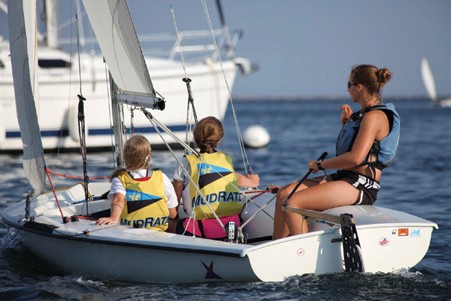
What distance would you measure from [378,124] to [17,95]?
3372 millimetres

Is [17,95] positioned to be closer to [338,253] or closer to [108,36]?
[108,36]

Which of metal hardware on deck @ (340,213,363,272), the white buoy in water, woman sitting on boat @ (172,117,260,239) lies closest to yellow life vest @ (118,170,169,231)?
woman sitting on boat @ (172,117,260,239)

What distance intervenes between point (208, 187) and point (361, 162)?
124cm

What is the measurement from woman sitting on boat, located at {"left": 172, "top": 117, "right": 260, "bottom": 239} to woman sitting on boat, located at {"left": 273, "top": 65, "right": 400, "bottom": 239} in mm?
531

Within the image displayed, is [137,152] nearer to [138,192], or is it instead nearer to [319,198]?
[138,192]

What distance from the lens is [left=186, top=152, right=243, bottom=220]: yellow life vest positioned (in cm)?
603

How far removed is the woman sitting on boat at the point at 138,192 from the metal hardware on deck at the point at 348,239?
47.5 inches

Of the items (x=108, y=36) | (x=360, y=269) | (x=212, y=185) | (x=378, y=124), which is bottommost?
(x=360, y=269)

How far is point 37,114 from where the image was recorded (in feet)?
22.6

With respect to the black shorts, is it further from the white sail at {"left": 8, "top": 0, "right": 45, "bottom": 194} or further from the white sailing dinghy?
the white sail at {"left": 8, "top": 0, "right": 45, "bottom": 194}

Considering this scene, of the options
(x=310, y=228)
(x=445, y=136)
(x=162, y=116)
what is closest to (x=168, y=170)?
(x=162, y=116)

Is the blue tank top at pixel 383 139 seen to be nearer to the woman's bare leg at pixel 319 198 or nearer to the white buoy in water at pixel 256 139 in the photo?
the woman's bare leg at pixel 319 198

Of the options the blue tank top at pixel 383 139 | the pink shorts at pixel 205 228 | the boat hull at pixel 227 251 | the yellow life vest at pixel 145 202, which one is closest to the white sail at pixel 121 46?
the yellow life vest at pixel 145 202

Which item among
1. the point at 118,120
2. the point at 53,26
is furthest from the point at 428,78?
the point at 118,120
